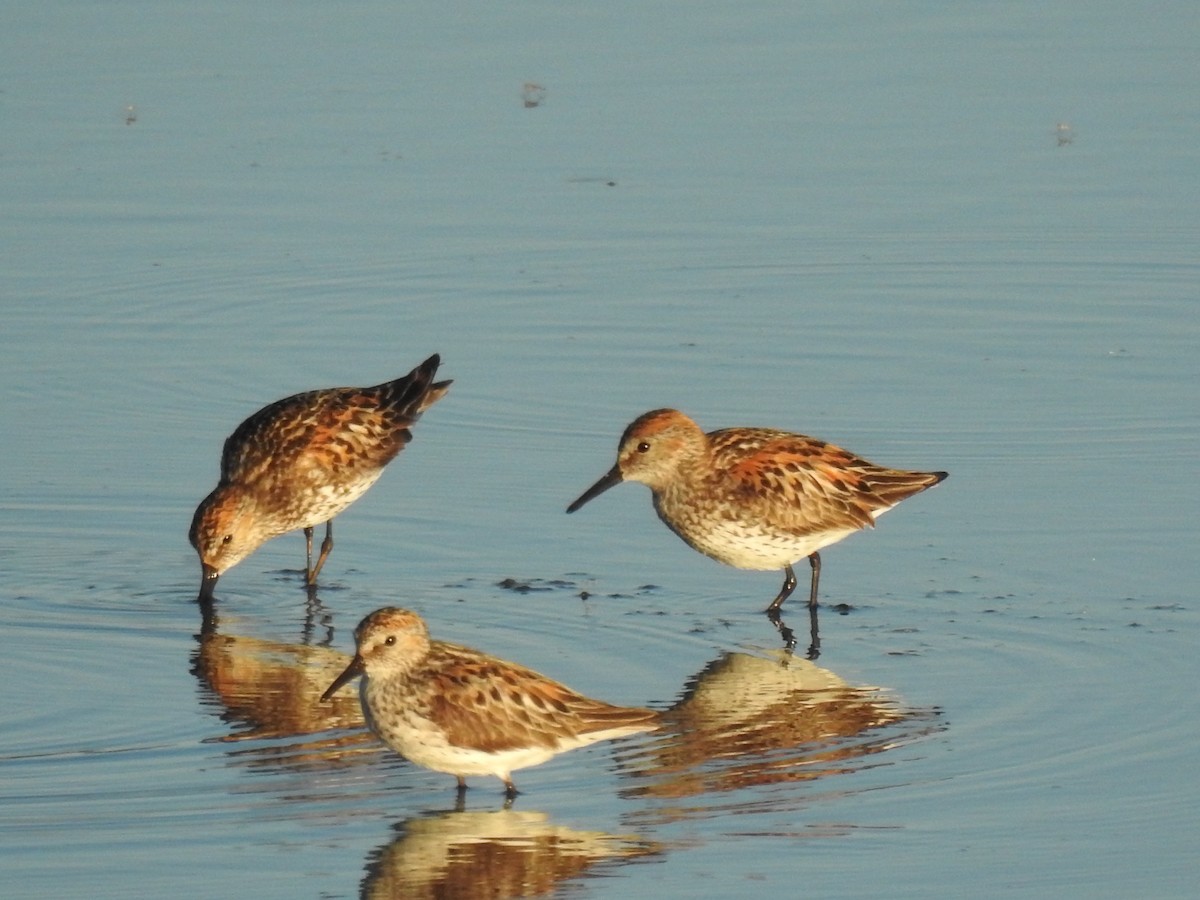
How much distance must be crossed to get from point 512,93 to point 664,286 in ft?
13.5

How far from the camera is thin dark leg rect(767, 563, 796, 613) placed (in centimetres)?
1274

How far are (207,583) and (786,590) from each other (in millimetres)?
3009

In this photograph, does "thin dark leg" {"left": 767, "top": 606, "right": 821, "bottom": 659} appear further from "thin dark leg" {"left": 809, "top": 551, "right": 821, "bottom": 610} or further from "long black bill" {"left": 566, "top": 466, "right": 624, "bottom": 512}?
"long black bill" {"left": 566, "top": 466, "right": 624, "bottom": 512}

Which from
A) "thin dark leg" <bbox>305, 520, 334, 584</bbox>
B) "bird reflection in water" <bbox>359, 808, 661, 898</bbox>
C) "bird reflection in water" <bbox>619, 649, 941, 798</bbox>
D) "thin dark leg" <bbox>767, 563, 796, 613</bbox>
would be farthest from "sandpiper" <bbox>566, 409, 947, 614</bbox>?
"bird reflection in water" <bbox>359, 808, 661, 898</bbox>

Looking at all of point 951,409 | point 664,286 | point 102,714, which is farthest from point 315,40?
point 102,714

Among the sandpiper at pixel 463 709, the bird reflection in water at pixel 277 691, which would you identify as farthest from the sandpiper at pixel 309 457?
the sandpiper at pixel 463 709

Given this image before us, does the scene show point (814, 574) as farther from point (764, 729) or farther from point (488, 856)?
point (488, 856)

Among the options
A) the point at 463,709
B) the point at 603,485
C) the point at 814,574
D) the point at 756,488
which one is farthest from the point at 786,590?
the point at 463,709

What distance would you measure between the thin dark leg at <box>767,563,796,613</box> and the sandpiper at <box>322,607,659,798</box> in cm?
267

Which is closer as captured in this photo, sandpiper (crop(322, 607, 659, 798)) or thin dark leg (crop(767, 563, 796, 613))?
sandpiper (crop(322, 607, 659, 798))

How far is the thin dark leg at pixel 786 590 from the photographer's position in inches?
502

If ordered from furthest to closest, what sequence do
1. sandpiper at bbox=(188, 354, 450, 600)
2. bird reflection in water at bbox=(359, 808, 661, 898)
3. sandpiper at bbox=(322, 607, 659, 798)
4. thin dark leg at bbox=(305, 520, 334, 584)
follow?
sandpiper at bbox=(188, 354, 450, 600) → thin dark leg at bbox=(305, 520, 334, 584) → sandpiper at bbox=(322, 607, 659, 798) → bird reflection in water at bbox=(359, 808, 661, 898)

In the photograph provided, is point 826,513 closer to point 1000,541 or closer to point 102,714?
point 1000,541

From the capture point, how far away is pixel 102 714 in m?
10.9
